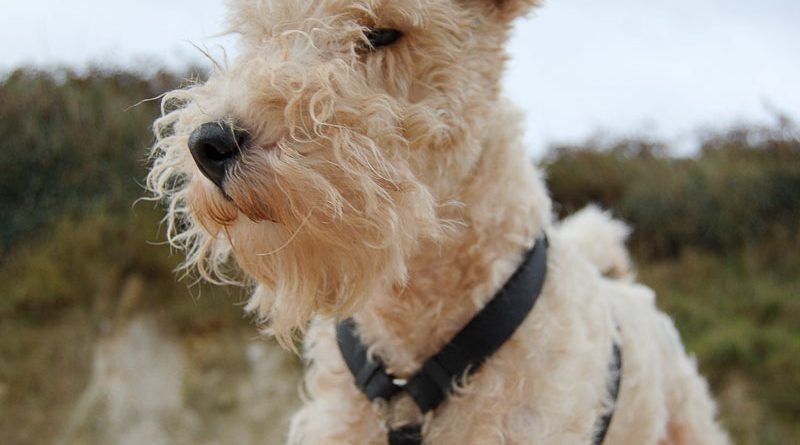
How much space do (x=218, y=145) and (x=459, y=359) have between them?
1030mm

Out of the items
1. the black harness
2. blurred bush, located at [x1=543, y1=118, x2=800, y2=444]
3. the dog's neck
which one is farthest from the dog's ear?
blurred bush, located at [x1=543, y1=118, x2=800, y2=444]

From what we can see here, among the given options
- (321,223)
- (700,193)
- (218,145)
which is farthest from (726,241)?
(218,145)

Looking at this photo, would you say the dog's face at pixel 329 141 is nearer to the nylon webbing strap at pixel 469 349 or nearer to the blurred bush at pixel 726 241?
the nylon webbing strap at pixel 469 349

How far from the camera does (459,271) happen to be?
2146 mm

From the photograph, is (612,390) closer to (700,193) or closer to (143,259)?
(143,259)

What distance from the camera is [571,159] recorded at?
803cm

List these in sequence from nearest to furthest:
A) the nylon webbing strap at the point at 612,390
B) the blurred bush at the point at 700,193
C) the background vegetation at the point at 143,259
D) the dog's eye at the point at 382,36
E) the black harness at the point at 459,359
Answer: the dog's eye at the point at 382,36 < the black harness at the point at 459,359 < the nylon webbing strap at the point at 612,390 < the background vegetation at the point at 143,259 < the blurred bush at the point at 700,193

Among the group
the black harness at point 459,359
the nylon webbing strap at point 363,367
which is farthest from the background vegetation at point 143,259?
the black harness at point 459,359

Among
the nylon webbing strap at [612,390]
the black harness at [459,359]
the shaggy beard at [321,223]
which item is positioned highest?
the shaggy beard at [321,223]

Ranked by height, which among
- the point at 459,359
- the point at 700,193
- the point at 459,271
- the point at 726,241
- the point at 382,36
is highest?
the point at 382,36

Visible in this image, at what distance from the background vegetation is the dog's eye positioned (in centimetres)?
315

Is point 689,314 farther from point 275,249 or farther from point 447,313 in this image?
point 275,249

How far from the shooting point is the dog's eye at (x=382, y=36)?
1.89 metres

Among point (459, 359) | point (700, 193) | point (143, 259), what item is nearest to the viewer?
point (459, 359)
